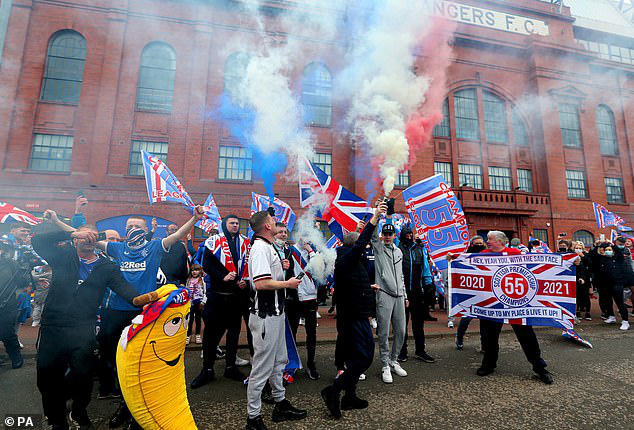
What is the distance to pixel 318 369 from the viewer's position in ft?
15.2

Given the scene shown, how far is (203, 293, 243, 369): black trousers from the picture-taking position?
4238 millimetres

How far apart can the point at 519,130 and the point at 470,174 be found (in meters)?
5.21

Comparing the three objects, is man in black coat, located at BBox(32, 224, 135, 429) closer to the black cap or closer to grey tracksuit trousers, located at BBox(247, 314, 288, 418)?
grey tracksuit trousers, located at BBox(247, 314, 288, 418)

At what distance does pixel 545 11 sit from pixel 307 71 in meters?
18.8

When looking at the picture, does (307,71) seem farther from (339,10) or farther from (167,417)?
(167,417)

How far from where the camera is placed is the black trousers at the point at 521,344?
4219 millimetres

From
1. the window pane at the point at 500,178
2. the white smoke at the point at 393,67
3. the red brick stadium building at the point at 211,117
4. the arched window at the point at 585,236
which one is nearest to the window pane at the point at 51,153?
the red brick stadium building at the point at 211,117

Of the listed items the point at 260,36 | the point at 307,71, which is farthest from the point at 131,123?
the point at 307,71

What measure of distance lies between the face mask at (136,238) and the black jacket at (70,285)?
0.73m

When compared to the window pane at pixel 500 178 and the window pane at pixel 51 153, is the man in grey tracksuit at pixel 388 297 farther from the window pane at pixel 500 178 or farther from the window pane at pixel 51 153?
the window pane at pixel 500 178

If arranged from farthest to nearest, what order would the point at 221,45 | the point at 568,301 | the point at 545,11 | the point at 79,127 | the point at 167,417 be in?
the point at 545,11, the point at 221,45, the point at 79,127, the point at 568,301, the point at 167,417

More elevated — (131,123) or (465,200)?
(131,123)

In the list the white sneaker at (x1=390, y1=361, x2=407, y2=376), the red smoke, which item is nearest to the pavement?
the white sneaker at (x1=390, y1=361, x2=407, y2=376)

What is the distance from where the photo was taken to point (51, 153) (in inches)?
606
